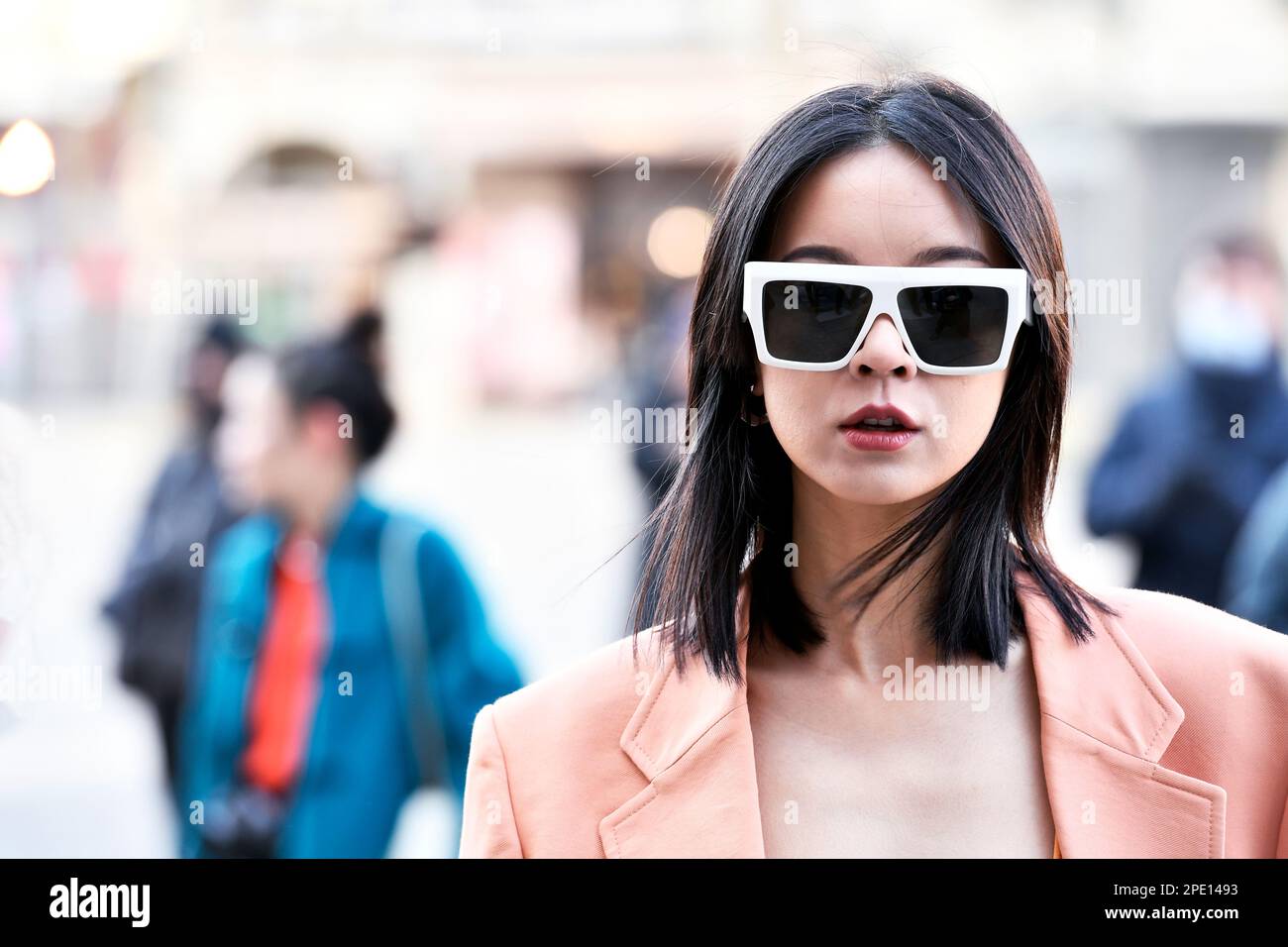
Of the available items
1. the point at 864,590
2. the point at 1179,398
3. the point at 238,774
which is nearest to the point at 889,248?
the point at 864,590

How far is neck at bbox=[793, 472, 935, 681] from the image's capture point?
1.75 m

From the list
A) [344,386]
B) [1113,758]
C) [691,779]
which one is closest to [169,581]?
[344,386]

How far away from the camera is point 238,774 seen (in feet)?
11.7

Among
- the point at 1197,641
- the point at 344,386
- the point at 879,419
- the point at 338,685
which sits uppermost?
the point at 344,386

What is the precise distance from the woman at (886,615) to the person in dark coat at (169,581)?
2879 mm

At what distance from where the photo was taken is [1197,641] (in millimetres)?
1678

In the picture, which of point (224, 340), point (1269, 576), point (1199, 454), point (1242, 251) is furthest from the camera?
point (1242, 251)

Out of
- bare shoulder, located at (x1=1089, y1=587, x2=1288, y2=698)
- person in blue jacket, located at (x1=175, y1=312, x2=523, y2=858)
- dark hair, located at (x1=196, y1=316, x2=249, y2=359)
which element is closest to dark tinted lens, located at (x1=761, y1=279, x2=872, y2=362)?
bare shoulder, located at (x1=1089, y1=587, x2=1288, y2=698)

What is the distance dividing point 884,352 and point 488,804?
67 centimetres

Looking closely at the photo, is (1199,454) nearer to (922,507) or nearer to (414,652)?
(414,652)

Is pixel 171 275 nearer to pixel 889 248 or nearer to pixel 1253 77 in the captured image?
pixel 1253 77

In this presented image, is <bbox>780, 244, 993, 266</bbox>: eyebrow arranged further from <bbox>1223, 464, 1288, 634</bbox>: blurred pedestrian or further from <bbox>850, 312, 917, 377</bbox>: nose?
<bbox>1223, 464, 1288, 634</bbox>: blurred pedestrian
